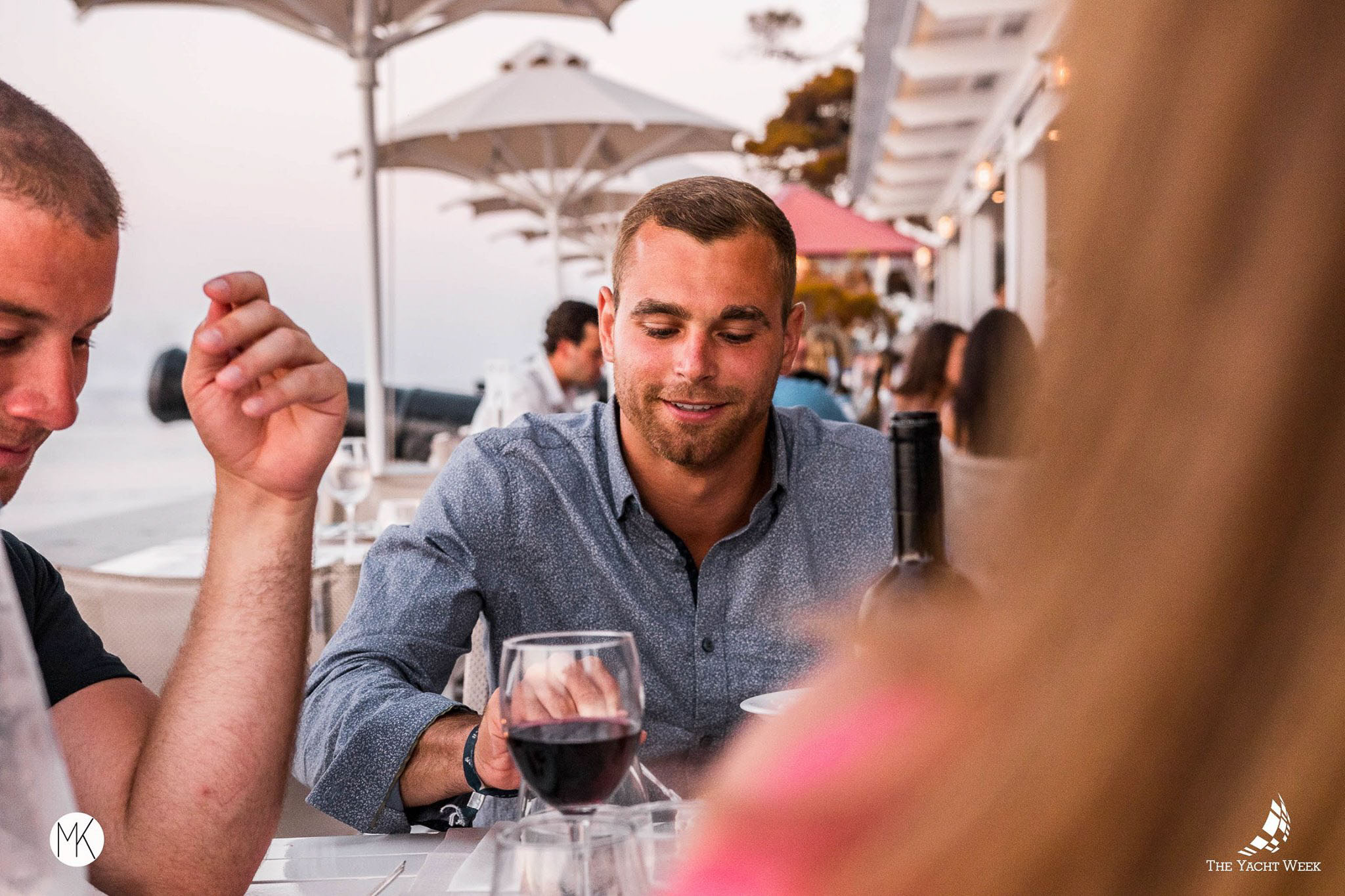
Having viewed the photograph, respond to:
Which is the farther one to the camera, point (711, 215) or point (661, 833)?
point (711, 215)

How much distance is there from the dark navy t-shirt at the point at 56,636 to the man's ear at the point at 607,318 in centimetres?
92

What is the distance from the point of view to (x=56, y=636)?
152cm

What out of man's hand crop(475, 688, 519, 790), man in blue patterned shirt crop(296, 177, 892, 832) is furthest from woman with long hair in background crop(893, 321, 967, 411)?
man's hand crop(475, 688, 519, 790)

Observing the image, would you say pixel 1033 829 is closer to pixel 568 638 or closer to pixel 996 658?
pixel 996 658

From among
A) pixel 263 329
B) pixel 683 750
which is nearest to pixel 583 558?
pixel 683 750

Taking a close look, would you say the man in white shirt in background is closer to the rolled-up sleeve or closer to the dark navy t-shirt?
the rolled-up sleeve

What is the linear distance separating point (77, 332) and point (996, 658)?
4.44 ft

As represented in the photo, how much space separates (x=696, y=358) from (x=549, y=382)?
4466 millimetres

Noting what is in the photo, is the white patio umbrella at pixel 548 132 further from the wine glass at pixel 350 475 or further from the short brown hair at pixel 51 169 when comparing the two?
the short brown hair at pixel 51 169

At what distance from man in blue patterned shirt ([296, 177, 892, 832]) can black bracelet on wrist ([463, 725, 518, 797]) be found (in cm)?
28

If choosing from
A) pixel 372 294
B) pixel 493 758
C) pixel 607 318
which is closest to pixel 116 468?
pixel 372 294

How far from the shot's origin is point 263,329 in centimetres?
125

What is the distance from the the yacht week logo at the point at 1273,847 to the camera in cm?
30

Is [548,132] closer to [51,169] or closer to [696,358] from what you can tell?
[696,358]
